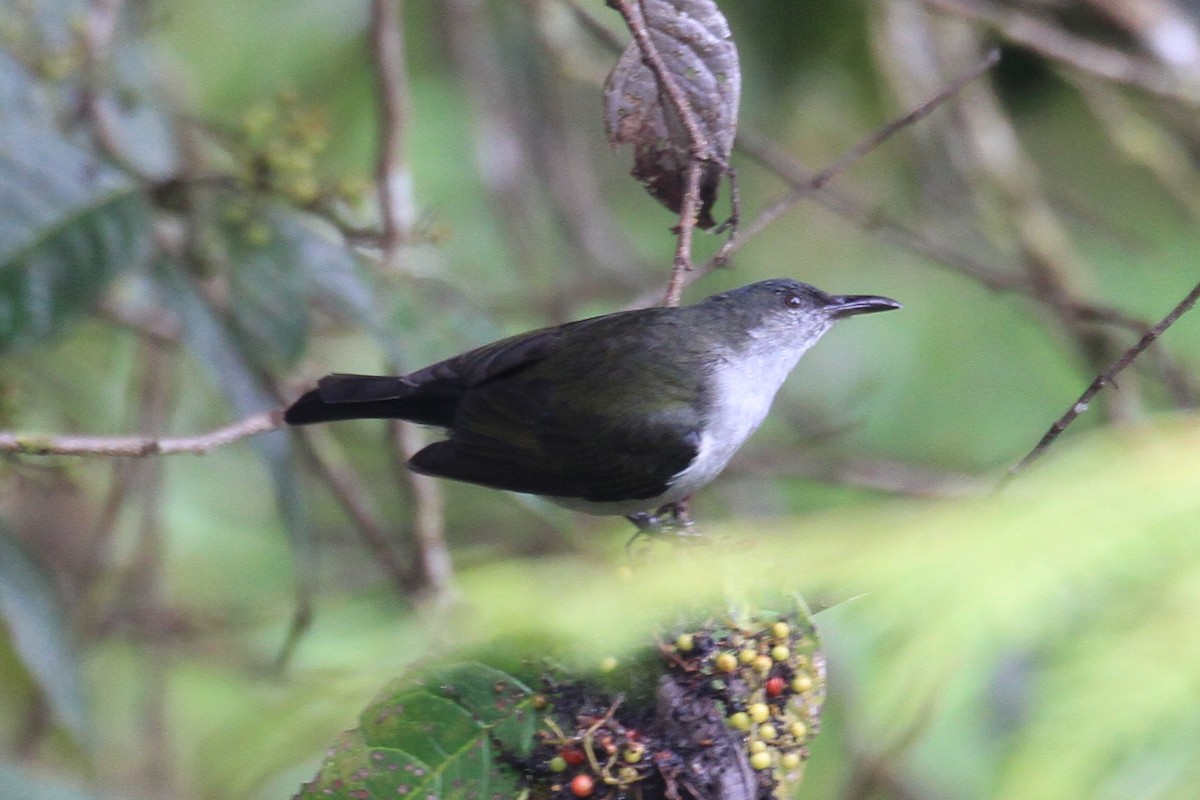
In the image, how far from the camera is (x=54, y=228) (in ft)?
10.8

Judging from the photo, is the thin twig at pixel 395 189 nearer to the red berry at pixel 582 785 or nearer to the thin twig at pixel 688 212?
the thin twig at pixel 688 212

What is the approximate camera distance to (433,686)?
6.35 ft

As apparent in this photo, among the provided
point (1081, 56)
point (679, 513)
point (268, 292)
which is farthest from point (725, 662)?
point (1081, 56)

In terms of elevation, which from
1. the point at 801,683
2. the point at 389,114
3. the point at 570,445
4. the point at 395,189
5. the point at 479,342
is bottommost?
the point at 801,683

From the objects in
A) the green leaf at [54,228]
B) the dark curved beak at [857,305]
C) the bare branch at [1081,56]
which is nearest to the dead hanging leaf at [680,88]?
the dark curved beak at [857,305]

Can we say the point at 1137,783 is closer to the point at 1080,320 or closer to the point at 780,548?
the point at 780,548

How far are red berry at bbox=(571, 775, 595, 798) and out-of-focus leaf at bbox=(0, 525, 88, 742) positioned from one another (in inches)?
72.2

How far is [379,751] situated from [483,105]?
421cm

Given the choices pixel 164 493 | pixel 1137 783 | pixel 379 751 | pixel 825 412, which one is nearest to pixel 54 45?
pixel 164 493

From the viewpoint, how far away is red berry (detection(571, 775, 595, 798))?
183 cm

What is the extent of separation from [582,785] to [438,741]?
0.77ft

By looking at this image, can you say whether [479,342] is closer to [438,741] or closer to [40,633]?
[40,633]

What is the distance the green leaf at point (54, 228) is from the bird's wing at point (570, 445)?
37.2 inches

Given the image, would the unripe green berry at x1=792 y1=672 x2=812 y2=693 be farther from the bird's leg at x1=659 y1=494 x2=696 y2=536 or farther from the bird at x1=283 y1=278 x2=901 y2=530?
the bird at x1=283 y1=278 x2=901 y2=530
